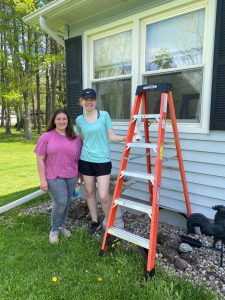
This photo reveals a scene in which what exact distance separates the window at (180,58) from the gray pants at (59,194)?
1401 millimetres

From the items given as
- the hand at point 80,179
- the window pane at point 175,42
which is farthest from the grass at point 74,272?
the window pane at point 175,42

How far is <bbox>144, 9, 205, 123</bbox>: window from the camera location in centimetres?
303

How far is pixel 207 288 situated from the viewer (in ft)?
7.33

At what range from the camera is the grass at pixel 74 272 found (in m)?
2.13

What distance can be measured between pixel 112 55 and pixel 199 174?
2.04 m

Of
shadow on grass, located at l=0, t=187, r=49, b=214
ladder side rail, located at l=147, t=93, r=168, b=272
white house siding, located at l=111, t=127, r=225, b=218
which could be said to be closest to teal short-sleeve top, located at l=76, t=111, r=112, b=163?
ladder side rail, located at l=147, t=93, r=168, b=272

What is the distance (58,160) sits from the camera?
2953mm

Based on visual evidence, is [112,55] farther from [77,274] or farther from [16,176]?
[16,176]

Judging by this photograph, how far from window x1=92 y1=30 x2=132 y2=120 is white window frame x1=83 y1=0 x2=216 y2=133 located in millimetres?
58

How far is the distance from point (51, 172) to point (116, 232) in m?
0.95

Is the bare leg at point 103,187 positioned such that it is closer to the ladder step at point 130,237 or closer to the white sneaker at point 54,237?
the ladder step at point 130,237

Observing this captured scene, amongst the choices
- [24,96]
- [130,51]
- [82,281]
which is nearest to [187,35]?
[130,51]

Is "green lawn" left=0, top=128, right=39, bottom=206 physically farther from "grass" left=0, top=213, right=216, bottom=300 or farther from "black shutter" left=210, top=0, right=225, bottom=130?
"black shutter" left=210, top=0, right=225, bottom=130

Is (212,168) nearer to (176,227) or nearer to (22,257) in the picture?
(176,227)
